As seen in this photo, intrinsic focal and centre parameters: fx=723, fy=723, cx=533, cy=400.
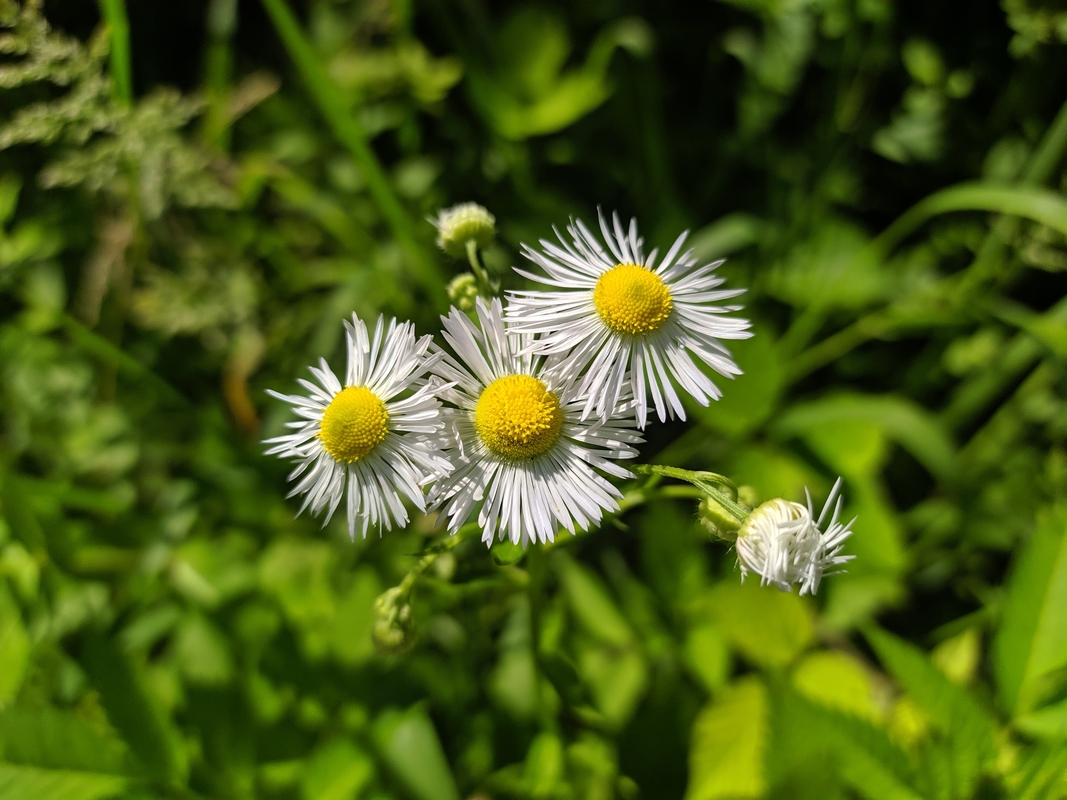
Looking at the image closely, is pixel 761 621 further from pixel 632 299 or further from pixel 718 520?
pixel 632 299

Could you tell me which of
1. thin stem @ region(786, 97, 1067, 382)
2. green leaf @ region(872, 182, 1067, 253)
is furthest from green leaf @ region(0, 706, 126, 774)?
green leaf @ region(872, 182, 1067, 253)

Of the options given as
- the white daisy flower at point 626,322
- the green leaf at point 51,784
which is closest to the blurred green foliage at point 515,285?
the green leaf at point 51,784

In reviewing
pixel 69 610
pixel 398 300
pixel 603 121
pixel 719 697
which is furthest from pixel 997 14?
pixel 69 610

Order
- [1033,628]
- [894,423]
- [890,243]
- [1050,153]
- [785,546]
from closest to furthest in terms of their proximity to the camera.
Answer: [785,546]
[1033,628]
[1050,153]
[894,423]
[890,243]

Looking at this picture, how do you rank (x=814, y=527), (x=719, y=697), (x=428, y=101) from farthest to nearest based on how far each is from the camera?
(x=428, y=101), (x=719, y=697), (x=814, y=527)

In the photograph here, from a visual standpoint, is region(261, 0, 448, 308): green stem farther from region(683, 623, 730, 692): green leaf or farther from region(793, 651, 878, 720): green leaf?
region(793, 651, 878, 720): green leaf

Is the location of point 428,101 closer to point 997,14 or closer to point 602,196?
point 602,196

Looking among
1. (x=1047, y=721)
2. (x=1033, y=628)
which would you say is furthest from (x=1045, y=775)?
(x=1033, y=628)

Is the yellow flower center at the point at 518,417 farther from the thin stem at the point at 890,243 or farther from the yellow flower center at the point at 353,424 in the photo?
the thin stem at the point at 890,243
